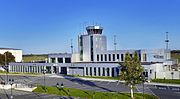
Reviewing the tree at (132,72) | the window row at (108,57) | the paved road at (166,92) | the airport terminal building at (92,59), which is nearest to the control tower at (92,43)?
the airport terminal building at (92,59)

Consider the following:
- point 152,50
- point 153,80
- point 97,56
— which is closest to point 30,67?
point 97,56

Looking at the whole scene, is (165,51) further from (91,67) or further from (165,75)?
(91,67)

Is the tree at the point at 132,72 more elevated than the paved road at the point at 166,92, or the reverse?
the tree at the point at 132,72

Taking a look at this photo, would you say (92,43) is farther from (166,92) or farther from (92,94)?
(92,94)

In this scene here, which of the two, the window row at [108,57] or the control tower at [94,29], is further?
the control tower at [94,29]

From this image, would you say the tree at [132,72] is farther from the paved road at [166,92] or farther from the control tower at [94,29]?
the control tower at [94,29]

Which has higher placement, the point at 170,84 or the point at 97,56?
the point at 97,56

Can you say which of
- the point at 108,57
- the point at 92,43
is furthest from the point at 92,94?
the point at 92,43

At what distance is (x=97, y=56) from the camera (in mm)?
91625

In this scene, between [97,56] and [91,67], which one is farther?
[97,56]

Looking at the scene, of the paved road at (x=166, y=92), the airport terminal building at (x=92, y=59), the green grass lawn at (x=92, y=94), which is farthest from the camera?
the airport terminal building at (x=92, y=59)

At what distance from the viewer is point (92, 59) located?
92.8 m

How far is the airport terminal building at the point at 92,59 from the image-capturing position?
7973cm

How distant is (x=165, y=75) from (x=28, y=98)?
122ft
